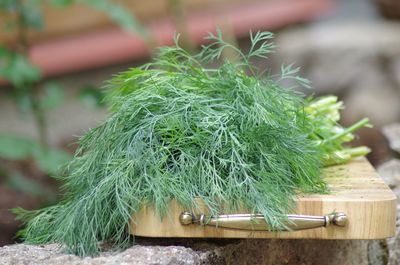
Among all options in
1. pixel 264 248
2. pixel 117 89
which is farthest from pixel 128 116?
pixel 264 248

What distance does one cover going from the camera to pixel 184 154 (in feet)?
5.64

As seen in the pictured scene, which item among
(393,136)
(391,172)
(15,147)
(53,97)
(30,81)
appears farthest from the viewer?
(53,97)

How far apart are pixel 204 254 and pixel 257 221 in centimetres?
16

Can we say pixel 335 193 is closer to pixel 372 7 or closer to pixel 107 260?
pixel 107 260

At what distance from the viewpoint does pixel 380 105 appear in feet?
20.6

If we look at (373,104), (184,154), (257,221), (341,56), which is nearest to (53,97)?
(184,154)

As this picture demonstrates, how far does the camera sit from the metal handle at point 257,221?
166cm

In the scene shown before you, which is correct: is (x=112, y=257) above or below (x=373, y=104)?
below

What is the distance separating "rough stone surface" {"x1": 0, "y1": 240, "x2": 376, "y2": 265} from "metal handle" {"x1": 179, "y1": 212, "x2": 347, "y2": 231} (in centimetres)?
8

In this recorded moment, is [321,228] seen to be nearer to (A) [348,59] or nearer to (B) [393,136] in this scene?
(B) [393,136]

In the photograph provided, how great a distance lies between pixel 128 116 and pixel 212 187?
0.30 meters

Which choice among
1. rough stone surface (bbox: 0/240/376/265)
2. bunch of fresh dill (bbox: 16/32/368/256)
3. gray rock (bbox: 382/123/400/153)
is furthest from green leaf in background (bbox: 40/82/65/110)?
rough stone surface (bbox: 0/240/376/265)

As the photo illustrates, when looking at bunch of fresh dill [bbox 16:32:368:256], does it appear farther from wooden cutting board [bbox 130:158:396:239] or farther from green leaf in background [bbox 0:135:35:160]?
green leaf in background [bbox 0:135:35:160]

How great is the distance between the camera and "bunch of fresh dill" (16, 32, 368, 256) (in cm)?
168
